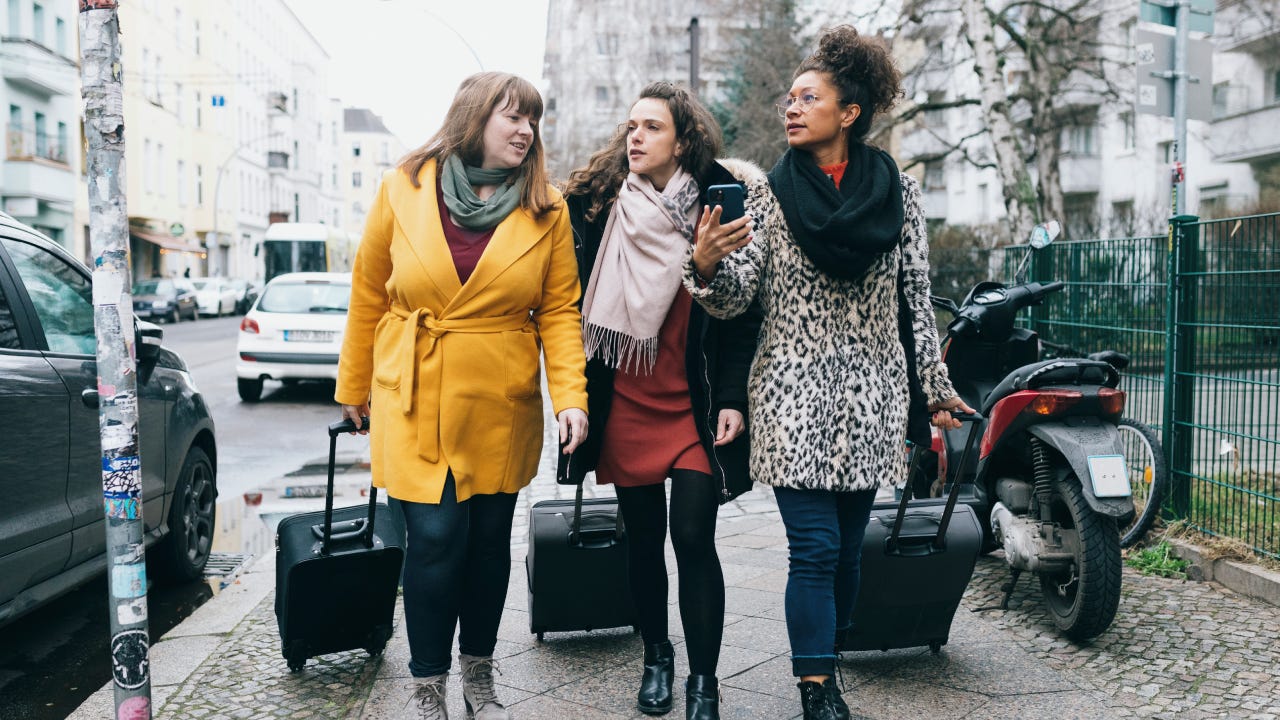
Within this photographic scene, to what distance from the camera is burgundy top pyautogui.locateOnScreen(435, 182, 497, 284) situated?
3246 mm

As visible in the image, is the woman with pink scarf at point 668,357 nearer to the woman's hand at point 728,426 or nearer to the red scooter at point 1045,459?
the woman's hand at point 728,426

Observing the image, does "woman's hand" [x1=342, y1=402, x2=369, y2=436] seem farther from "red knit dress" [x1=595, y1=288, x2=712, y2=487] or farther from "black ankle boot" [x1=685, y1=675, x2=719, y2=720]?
"black ankle boot" [x1=685, y1=675, x2=719, y2=720]

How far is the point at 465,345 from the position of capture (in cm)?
323

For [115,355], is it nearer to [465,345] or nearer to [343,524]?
[465,345]

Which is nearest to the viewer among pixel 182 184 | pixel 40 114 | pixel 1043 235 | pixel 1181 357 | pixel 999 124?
pixel 1043 235

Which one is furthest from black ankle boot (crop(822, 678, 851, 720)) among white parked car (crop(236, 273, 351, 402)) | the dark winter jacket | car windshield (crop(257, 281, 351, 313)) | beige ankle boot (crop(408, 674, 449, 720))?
car windshield (crop(257, 281, 351, 313))

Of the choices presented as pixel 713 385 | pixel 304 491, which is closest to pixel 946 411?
pixel 713 385

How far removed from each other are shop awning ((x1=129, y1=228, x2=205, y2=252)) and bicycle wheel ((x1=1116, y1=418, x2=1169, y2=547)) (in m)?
45.2

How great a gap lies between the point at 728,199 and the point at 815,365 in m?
0.55

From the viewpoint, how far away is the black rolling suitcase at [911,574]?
370cm

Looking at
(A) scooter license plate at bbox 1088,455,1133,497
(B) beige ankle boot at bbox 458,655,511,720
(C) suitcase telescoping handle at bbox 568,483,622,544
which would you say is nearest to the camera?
(B) beige ankle boot at bbox 458,655,511,720

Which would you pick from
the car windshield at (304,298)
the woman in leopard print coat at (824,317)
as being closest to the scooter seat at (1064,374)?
the woman in leopard print coat at (824,317)

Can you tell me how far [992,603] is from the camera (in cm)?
478

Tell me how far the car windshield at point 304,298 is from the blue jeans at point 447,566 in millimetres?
11387
